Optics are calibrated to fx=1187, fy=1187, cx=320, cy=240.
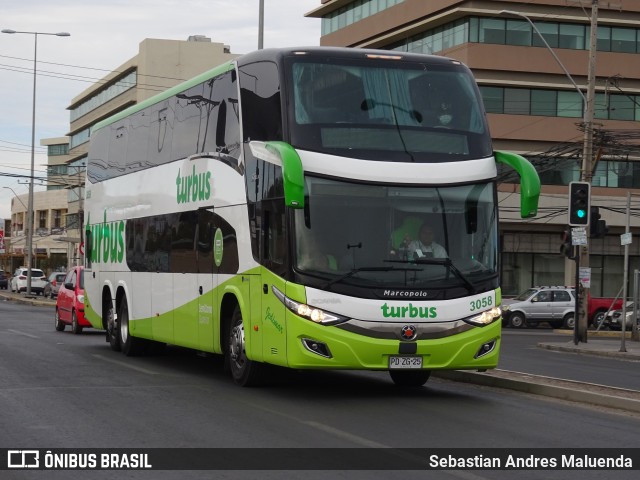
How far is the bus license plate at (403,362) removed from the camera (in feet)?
45.1

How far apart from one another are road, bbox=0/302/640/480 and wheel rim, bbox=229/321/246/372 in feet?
1.01

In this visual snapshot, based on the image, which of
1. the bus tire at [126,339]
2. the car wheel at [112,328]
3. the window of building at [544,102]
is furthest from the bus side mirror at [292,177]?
the window of building at [544,102]

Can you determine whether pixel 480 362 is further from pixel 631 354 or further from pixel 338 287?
pixel 631 354

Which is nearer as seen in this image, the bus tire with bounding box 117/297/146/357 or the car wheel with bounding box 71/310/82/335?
the bus tire with bounding box 117/297/146/357

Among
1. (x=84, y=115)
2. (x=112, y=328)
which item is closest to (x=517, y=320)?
(x=112, y=328)

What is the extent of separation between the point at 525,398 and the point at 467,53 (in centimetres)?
4485

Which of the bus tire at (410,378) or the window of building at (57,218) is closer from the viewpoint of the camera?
the bus tire at (410,378)

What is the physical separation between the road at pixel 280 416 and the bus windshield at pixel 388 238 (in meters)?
1.50

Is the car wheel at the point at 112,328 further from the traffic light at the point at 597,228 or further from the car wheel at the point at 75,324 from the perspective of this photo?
the traffic light at the point at 597,228

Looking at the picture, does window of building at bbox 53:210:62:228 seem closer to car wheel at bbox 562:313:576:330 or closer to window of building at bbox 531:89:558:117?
window of building at bbox 531:89:558:117

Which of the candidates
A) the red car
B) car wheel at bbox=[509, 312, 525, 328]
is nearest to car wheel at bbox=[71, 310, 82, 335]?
the red car

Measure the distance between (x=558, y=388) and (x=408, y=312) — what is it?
2583mm

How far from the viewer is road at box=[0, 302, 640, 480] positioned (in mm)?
10344

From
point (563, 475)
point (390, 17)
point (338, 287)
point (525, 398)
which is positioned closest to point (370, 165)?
point (338, 287)
